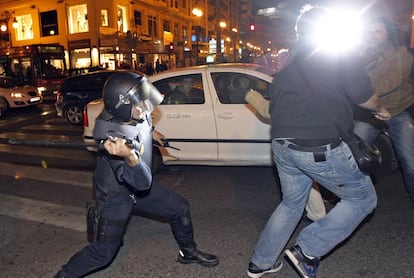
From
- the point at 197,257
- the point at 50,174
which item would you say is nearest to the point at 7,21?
the point at 50,174

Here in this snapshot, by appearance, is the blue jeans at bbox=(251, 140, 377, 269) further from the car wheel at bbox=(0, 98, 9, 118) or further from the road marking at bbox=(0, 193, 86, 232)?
the car wheel at bbox=(0, 98, 9, 118)

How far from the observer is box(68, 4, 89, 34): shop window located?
1182 inches

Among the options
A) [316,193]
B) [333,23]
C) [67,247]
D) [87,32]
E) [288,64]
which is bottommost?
[67,247]

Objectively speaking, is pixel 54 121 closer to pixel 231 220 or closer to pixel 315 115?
pixel 231 220

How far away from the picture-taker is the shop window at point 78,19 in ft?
98.5

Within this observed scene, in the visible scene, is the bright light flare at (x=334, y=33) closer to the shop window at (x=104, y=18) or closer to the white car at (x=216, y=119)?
the white car at (x=216, y=119)

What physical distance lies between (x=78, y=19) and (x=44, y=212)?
2903 cm

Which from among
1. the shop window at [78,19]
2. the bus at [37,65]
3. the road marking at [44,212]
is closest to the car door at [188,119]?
the road marking at [44,212]

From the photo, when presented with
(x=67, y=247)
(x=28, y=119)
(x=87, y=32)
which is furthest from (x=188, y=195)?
(x=87, y=32)

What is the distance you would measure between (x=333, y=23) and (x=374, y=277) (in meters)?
1.85

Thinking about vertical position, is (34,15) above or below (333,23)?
above

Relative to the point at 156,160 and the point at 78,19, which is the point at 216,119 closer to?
the point at 156,160

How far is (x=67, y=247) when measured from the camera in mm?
3619

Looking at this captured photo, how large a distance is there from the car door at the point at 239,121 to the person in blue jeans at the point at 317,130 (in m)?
2.40
